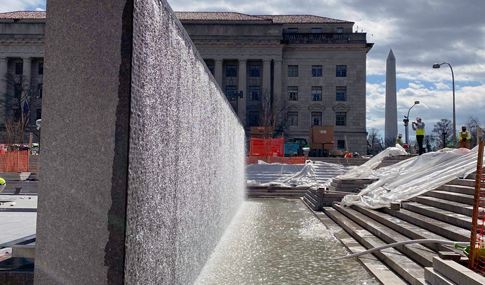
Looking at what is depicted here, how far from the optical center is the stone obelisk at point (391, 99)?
80125 mm

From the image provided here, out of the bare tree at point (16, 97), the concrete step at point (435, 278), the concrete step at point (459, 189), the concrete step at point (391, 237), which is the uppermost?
the bare tree at point (16, 97)

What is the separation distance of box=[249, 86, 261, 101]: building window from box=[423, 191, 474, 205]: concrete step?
49.8 metres

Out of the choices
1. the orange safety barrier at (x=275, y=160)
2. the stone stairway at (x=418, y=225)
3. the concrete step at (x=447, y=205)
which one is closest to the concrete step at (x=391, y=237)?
the stone stairway at (x=418, y=225)

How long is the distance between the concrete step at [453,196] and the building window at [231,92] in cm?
4923

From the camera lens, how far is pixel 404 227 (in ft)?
26.7

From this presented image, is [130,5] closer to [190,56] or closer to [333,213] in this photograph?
[190,56]

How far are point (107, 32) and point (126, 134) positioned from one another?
0.74 metres

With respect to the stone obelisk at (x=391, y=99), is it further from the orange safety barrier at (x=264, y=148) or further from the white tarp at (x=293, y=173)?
the white tarp at (x=293, y=173)

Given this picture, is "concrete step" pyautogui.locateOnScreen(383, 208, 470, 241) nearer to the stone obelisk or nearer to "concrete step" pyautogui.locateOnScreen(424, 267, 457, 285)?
"concrete step" pyautogui.locateOnScreen(424, 267, 457, 285)

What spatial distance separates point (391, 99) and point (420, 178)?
7360 cm

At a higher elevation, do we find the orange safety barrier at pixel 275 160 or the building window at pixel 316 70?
the building window at pixel 316 70

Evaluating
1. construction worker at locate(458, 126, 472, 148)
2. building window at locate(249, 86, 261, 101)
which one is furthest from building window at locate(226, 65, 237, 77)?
construction worker at locate(458, 126, 472, 148)

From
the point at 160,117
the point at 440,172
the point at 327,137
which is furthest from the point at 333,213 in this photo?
the point at 327,137

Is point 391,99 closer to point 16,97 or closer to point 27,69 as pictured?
point 27,69
